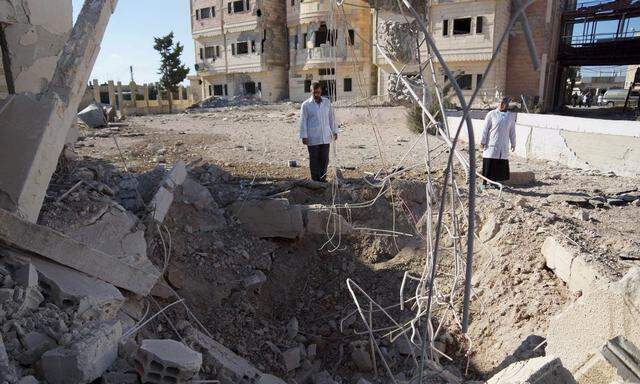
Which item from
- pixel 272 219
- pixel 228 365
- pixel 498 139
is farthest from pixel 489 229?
pixel 228 365

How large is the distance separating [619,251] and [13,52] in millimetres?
6483

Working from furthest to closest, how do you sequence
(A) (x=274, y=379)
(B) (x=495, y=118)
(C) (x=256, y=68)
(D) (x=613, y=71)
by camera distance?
1. (D) (x=613, y=71)
2. (C) (x=256, y=68)
3. (B) (x=495, y=118)
4. (A) (x=274, y=379)

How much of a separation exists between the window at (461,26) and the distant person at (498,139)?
17.8 meters

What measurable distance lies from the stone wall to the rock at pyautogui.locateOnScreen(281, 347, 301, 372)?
6499 mm

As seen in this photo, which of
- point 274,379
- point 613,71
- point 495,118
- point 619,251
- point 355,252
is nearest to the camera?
point 274,379

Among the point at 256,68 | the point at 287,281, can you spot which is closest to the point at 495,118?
the point at 287,281

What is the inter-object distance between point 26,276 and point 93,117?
1473 centimetres

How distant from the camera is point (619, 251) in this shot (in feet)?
12.2

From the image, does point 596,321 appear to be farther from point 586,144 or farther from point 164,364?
point 586,144

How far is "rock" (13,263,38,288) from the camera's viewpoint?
102 inches

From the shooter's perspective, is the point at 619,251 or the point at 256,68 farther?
the point at 256,68

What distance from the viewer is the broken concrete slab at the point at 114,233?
357 cm

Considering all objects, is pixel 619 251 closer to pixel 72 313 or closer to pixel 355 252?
pixel 355 252

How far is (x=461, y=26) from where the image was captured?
2234cm
